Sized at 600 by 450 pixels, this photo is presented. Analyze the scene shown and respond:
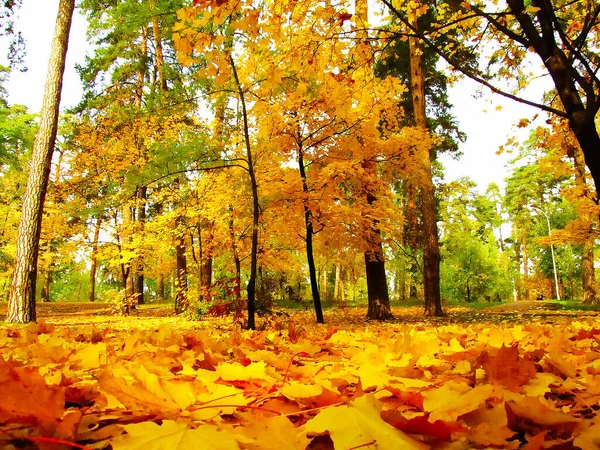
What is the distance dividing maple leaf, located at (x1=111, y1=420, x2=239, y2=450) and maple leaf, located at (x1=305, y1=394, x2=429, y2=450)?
0.46 feet

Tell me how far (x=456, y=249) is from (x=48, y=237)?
22.6m

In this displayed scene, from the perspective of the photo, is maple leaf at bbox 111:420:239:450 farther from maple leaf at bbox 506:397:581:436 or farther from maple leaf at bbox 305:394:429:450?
maple leaf at bbox 506:397:581:436

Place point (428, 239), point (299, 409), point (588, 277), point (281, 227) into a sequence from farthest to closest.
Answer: point (588, 277) → point (428, 239) → point (281, 227) → point (299, 409)

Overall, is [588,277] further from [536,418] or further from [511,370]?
[536,418]

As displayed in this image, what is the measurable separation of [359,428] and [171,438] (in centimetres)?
27

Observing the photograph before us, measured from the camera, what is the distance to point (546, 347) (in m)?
1.80

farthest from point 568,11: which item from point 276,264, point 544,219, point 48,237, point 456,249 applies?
Answer: point 544,219

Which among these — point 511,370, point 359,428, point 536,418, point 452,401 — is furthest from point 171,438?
point 511,370

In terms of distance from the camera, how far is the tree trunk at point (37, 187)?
5.62m

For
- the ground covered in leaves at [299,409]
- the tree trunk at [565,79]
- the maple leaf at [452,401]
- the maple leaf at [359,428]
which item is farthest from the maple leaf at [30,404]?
the tree trunk at [565,79]

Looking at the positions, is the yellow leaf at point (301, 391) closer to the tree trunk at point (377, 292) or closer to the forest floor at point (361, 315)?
the forest floor at point (361, 315)

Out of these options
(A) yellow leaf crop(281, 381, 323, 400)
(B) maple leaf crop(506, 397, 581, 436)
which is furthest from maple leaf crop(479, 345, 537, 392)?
(A) yellow leaf crop(281, 381, 323, 400)

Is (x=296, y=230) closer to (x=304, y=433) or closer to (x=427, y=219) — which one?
(x=427, y=219)

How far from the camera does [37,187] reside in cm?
588
